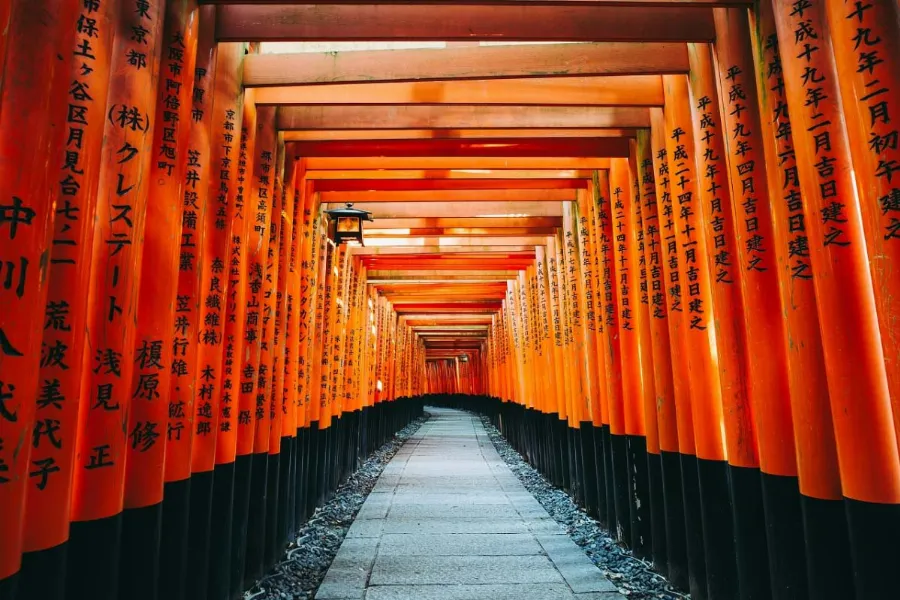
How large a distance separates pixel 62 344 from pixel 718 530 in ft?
12.8

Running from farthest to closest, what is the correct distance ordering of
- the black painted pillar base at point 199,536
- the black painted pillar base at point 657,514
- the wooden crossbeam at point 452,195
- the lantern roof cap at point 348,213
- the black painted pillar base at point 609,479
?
the wooden crossbeam at point 452,195 → the lantern roof cap at point 348,213 → the black painted pillar base at point 609,479 → the black painted pillar base at point 657,514 → the black painted pillar base at point 199,536

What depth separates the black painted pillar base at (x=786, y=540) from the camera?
9.10 feet

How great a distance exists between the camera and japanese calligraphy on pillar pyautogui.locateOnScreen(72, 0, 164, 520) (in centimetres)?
232

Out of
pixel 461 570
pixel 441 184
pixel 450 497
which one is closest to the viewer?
pixel 461 570

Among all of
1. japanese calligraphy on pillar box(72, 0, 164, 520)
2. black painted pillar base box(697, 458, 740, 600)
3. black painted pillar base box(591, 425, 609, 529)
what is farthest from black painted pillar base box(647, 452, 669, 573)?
japanese calligraphy on pillar box(72, 0, 164, 520)

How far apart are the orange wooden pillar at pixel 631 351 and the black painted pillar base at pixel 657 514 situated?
270 mm

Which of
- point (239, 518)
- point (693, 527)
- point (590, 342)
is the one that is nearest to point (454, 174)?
point (590, 342)

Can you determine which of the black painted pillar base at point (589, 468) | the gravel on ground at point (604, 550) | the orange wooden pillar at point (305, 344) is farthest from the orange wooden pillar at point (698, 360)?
the orange wooden pillar at point (305, 344)

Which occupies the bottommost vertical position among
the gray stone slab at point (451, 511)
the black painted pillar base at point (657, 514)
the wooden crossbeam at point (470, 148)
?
the gray stone slab at point (451, 511)

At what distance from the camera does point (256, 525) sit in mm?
4336

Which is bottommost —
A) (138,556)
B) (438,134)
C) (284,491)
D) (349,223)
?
(284,491)

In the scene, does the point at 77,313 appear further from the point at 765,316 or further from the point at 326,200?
the point at 326,200

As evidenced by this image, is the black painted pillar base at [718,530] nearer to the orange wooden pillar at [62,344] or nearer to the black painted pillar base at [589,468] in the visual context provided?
the black painted pillar base at [589,468]

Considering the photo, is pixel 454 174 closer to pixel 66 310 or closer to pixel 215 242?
pixel 215 242
